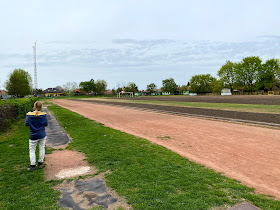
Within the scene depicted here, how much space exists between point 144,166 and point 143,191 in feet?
4.12

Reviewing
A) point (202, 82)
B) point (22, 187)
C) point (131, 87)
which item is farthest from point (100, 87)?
point (22, 187)

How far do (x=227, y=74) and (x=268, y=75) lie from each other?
1528 cm

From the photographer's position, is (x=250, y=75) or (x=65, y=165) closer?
(x=65, y=165)

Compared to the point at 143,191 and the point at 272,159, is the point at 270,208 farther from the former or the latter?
the point at 272,159

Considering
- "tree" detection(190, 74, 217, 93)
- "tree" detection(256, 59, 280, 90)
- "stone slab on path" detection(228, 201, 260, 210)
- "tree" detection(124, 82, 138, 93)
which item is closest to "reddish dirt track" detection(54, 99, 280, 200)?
"stone slab on path" detection(228, 201, 260, 210)

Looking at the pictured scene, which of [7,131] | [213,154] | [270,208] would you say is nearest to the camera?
[270,208]

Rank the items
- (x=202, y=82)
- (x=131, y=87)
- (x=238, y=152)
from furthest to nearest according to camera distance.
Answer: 1. (x=131, y=87)
2. (x=202, y=82)
3. (x=238, y=152)

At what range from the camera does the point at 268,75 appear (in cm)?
6744

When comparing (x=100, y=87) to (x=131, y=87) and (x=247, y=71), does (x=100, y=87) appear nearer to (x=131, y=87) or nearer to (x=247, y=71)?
(x=131, y=87)

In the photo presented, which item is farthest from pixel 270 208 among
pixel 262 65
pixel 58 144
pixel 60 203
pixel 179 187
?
pixel 262 65

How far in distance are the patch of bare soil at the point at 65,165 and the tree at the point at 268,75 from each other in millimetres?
77263

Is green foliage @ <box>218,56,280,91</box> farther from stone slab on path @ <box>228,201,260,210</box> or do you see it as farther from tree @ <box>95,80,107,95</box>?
tree @ <box>95,80,107,95</box>

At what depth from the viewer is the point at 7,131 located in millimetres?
10172

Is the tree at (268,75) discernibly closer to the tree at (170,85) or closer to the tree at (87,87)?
the tree at (170,85)
